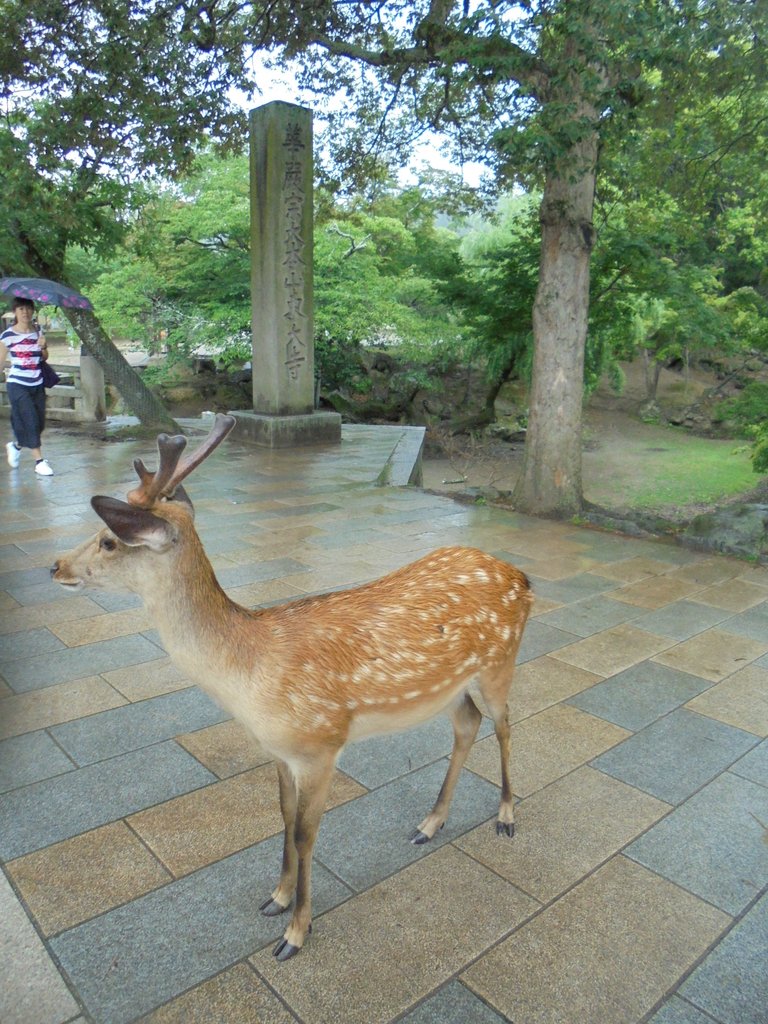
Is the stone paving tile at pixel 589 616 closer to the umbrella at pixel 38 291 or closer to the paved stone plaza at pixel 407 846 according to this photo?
the paved stone plaza at pixel 407 846

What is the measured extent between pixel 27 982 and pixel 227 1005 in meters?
0.55

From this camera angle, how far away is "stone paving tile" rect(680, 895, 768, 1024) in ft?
6.52

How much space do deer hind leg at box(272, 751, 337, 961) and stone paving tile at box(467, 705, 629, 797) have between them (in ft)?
3.64

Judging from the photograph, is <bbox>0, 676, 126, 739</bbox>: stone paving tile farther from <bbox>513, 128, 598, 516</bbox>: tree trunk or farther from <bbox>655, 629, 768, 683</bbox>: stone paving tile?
<bbox>513, 128, 598, 516</bbox>: tree trunk

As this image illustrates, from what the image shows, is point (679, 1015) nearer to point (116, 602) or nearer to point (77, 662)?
point (77, 662)

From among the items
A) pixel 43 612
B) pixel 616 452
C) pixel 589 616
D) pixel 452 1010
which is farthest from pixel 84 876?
pixel 616 452

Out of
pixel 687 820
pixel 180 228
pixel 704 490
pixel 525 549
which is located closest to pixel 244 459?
pixel 525 549

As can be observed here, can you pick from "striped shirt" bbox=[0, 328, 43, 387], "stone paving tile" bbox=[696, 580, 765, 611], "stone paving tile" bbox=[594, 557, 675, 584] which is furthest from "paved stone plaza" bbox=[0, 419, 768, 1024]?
"striped shirt" bbox=[0, 328, 43, 387]

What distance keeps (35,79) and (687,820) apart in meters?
10.7

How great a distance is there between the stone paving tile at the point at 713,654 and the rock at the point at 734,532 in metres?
1.94

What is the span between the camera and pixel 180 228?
48.9 ft

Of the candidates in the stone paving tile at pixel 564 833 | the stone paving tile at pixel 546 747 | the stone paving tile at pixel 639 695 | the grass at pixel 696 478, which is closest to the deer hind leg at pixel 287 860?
the stone paving tile at pixel 564 833

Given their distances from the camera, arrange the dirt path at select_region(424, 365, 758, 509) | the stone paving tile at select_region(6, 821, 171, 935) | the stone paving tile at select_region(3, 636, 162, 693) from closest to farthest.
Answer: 1. the stone paving tile at select_region(6, 821, 171, 935)
2. the stone paving tile at select_region(3, 636, 162, 693)
3. the dirt path at select_region(424, 365, 758, 509)

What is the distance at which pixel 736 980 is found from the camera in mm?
2084
